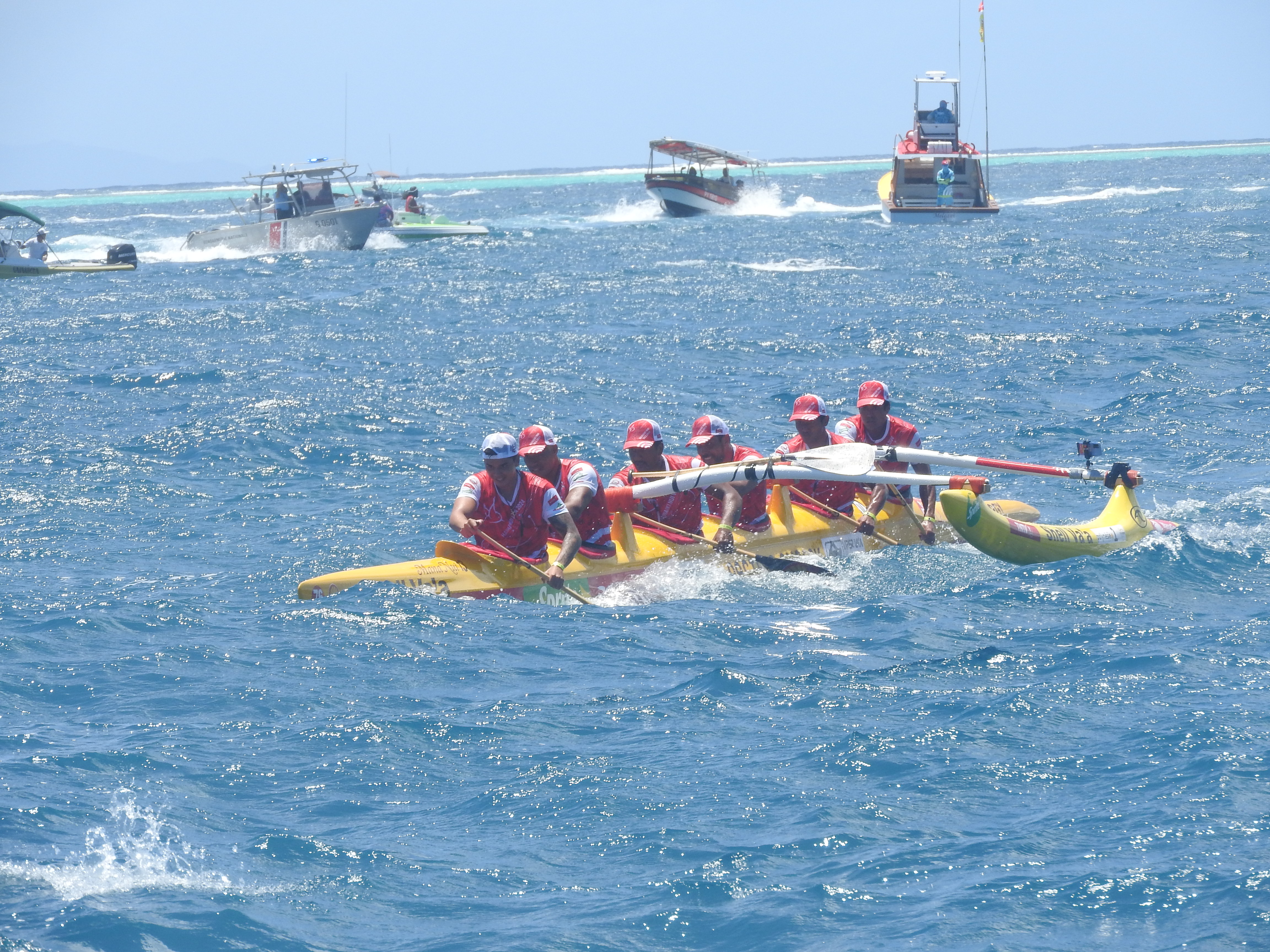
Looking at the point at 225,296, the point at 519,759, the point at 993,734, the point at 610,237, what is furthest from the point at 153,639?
the point at 610,237

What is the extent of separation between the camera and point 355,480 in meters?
16.0

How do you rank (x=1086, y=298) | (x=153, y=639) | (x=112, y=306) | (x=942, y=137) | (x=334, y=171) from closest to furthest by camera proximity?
(x=153, y=639), (x=1086, y=298), (x=112, y=306), (x=334, y=171), (x=942, y=137)

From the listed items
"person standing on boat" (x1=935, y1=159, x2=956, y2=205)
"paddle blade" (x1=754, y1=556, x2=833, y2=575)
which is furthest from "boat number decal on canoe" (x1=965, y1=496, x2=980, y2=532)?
"person standing on boat" (x1=935, y1=159, x2=956, y2=205)

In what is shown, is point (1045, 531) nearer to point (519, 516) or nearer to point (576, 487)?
point (576, 487)

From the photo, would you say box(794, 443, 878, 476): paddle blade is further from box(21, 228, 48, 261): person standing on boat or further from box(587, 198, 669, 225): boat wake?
box(587, 198, 669, 225): boat wake

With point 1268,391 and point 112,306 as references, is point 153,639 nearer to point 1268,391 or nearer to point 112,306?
point 1268,391

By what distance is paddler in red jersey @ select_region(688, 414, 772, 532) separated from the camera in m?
12.5

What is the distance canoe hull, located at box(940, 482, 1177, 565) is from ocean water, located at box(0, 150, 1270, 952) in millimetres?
221

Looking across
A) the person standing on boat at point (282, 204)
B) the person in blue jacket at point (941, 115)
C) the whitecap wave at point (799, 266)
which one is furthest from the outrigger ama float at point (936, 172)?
the person standing on boat at point (282, 204)

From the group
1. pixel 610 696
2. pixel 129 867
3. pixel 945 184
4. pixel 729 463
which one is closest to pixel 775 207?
pixel 945 184

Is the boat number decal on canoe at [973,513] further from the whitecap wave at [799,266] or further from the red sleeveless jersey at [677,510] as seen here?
the whitecap wave at [799,266]

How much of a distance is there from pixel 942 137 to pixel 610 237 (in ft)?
43.3

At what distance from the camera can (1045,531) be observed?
1204 centimetres

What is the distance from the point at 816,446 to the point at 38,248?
113 ft
